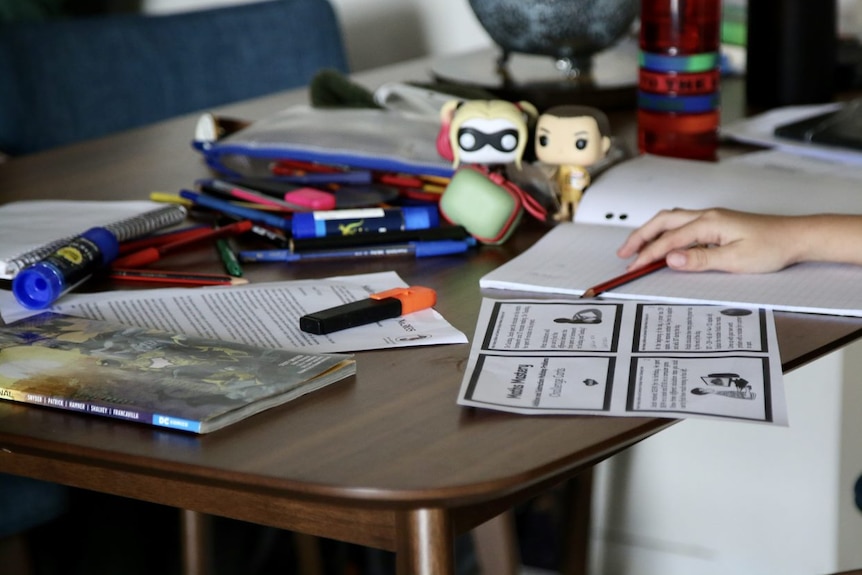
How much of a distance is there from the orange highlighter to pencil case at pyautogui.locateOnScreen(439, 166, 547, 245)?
0.15 metres

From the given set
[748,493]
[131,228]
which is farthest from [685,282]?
[748,493]

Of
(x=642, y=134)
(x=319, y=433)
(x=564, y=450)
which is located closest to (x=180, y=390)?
(x=319, y=433)

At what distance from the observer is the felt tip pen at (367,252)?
1.00m

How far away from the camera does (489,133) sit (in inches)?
41.3

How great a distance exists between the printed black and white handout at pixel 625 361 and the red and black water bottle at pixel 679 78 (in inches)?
17.5

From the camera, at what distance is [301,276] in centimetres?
96

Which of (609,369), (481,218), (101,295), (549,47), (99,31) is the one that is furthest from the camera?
(99,31)

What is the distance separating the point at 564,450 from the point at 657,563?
99cm

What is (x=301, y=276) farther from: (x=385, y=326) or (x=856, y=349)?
(x=856, y=349)

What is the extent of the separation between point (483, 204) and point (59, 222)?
14.6 inches

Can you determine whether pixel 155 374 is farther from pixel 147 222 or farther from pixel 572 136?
pixel 572 136

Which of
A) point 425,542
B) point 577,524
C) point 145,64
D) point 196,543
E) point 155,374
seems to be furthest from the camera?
point 145,64

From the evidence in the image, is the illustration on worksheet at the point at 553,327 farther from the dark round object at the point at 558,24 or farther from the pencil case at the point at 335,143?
the dark round object at the point at 558,24

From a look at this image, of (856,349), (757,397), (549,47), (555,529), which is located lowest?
(555,529)
